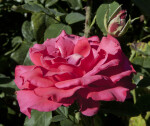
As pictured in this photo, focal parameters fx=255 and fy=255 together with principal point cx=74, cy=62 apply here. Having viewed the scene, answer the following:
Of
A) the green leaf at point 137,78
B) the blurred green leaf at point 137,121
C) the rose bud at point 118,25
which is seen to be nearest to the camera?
the rose bud at point 118,25

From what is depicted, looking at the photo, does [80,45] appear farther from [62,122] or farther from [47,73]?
[62,122]

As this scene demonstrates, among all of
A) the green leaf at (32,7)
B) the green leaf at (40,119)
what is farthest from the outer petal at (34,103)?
the green leaf at (32,7)

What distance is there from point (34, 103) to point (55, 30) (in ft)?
1.38

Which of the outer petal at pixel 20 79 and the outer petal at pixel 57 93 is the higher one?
the outer petal at pixel 57 93

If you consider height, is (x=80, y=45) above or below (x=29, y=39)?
above

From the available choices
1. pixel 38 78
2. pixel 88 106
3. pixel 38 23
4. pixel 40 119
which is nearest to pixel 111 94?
pixel 88 106

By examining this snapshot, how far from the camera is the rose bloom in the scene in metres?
0.59

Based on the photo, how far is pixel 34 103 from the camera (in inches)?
23.8


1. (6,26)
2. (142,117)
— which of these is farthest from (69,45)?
(6,26)

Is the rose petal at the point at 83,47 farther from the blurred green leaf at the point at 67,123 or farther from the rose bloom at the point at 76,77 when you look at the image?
Answer: the blurred green leaf at the point at 67,123

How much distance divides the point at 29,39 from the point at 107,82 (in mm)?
697

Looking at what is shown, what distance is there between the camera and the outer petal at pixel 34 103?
60 centimetres

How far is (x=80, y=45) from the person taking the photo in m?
0.68

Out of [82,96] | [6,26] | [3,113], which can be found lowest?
[3,113]
